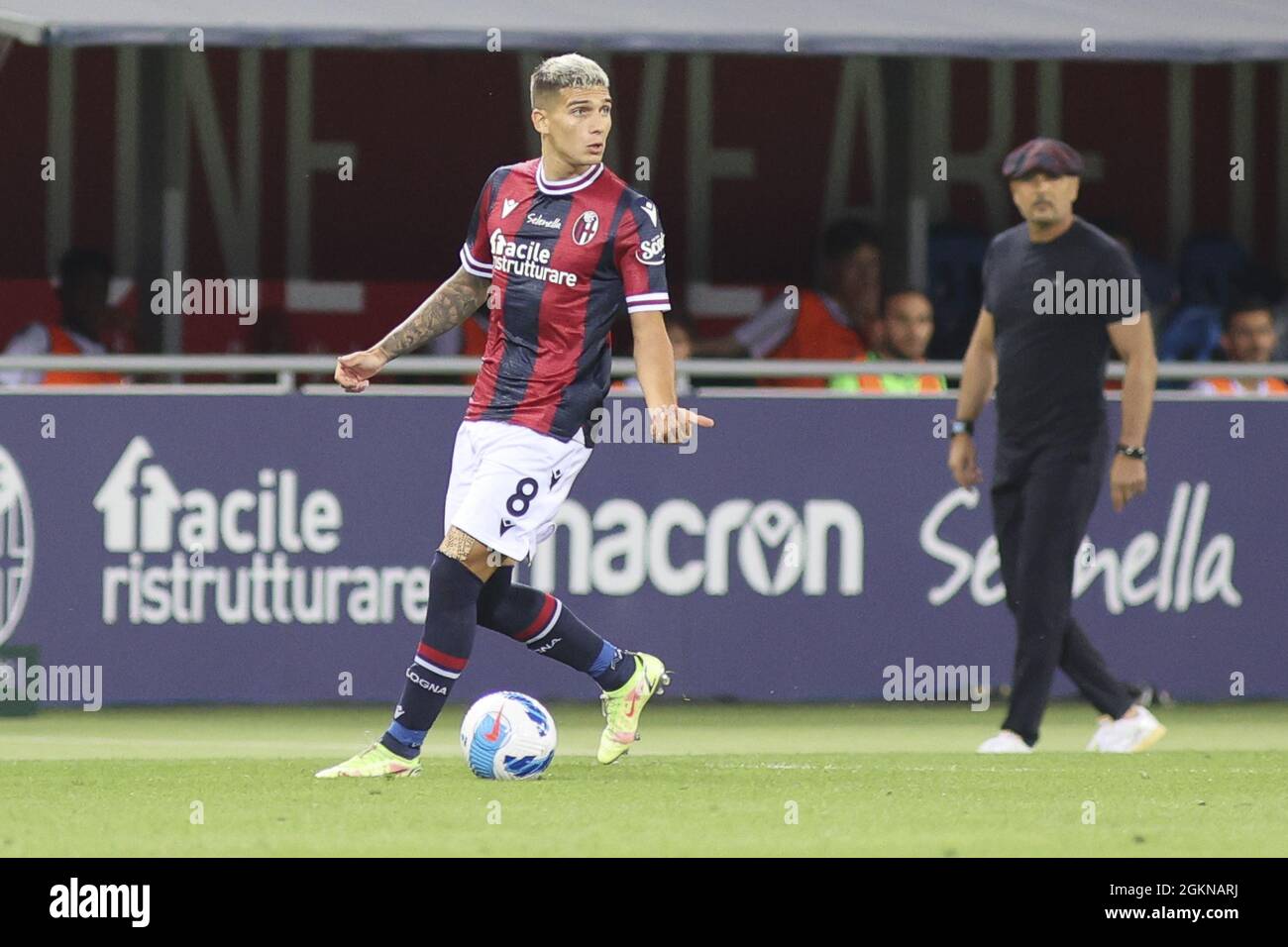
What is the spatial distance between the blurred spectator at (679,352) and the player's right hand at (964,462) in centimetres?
138

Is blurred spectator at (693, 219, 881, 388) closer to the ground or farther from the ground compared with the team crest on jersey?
closer to the ground

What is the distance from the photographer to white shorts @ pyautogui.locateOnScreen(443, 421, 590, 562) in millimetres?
8305

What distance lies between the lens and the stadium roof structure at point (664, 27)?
12.5 metres

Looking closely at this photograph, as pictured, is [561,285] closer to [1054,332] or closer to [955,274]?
[1054,332]

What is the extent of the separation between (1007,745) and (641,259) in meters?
2.57

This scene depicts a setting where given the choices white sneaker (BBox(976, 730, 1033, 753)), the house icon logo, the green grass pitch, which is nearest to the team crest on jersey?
the green grass pitch

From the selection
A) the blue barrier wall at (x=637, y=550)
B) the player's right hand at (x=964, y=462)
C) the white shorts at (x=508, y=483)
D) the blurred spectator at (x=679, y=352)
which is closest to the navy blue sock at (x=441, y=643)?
the white shorts at (x=508, y=483)

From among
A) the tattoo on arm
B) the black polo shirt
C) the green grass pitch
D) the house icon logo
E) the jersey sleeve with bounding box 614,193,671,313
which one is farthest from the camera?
the house icon logo

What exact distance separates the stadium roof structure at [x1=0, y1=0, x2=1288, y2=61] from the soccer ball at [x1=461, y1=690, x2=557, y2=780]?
15.4ft

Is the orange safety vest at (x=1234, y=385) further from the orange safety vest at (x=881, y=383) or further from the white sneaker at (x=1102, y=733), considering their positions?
the white sneaker at (x=1102, y=733)

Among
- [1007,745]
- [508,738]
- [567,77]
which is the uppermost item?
[567,77]

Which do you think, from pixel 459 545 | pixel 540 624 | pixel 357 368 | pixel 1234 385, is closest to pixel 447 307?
pixel 357 368

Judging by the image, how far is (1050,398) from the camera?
9852mm

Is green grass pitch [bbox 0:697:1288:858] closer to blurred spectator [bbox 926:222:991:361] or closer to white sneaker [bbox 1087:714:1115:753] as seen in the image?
white sneaker [bbox 1087:714:1115:753]
